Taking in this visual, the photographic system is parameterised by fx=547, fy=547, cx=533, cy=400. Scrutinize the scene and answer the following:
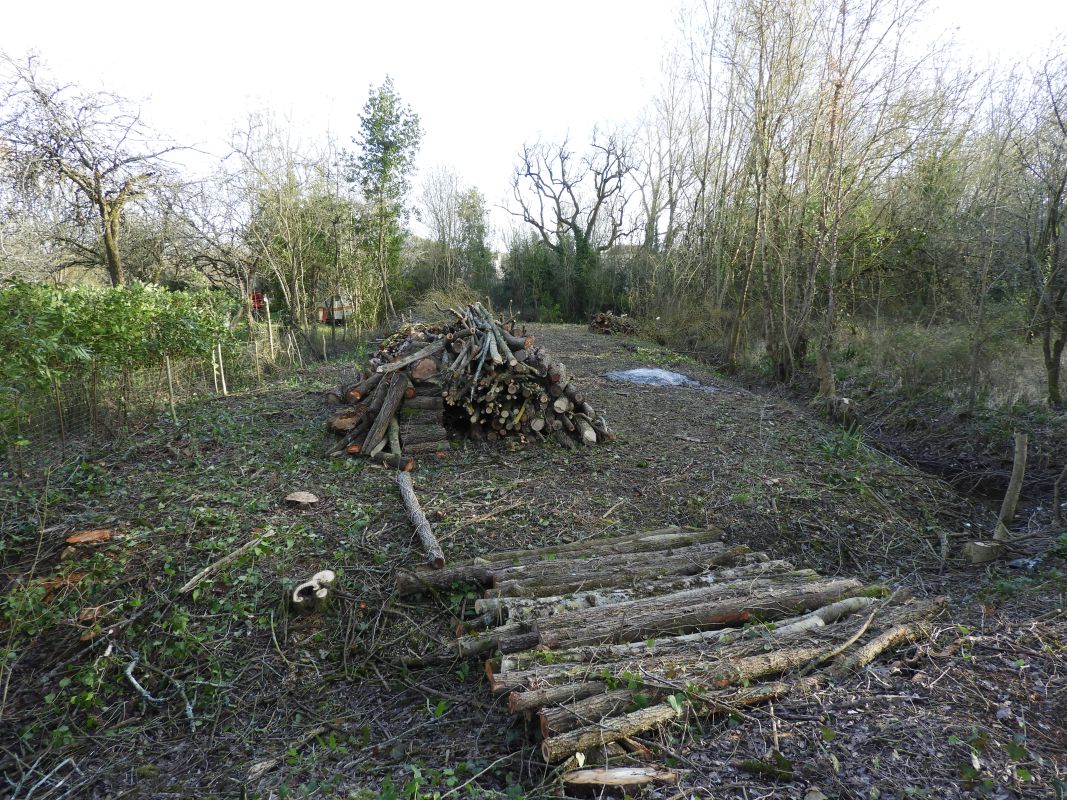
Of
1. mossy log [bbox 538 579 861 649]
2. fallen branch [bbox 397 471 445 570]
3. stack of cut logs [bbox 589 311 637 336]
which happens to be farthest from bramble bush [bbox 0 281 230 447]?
stack of cut logs [bbox 589 311 637 336]

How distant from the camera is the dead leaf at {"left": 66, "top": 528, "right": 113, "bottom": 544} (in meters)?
3.84

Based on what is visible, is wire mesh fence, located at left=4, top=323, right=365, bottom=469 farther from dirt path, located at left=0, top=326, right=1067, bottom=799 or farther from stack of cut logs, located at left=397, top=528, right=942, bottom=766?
stack of cut logs, located at left=397, top=528, right=942, bottom=766

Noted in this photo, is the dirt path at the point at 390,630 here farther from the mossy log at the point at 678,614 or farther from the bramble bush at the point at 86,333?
the bramble bush at the point at 86,333

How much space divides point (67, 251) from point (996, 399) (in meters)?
16.4

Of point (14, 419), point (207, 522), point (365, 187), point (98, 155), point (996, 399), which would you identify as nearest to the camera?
point (207, 522)

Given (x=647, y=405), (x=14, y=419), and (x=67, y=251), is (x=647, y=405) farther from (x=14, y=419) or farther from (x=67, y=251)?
(x=67, y=251)

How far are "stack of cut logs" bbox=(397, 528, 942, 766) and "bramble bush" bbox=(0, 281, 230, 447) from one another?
354 cm

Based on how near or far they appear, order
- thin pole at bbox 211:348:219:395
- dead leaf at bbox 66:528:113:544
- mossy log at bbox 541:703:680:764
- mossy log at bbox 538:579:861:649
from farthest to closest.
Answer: thin pole at bbox 211:348:219:395, dead leaf at bbox 66:528:113:544, mossy log at bbox 538:579:861:649, mossy log at bbox 541:703:680:764

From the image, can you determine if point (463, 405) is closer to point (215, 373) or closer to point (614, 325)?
point (215, 373)

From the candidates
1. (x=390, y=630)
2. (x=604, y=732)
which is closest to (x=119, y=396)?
(x=390, y=630)

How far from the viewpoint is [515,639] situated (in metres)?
2.89

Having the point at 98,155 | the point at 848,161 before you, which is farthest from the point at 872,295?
A: the point at 98,155

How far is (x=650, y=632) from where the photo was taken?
293 cm

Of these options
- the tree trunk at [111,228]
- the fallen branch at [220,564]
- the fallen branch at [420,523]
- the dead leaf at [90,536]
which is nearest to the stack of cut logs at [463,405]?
the fallen branch at [420,523]
